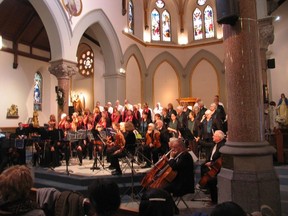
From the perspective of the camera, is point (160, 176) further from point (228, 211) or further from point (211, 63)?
point (211, 63)

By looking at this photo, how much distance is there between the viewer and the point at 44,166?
8336 millimetres

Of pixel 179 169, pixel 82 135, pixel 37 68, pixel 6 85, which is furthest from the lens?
pixel 37 68

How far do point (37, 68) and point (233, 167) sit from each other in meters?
14.4

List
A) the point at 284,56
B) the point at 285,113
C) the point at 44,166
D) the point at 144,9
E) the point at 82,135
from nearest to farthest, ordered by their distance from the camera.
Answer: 1. the point at 82,135
2. the point at 44,166
3. the point at 285,113
4. the point at 284,56
5. the point at 144,9

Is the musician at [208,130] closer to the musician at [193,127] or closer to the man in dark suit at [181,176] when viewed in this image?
the musician at [193,127]

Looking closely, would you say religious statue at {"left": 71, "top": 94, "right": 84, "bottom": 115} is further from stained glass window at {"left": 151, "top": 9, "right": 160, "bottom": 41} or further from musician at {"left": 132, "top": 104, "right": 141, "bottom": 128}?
musician at {"left": 132, "top": 104, "right": 141, "bottom": 128}

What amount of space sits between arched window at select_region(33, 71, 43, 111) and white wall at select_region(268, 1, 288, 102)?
1176cm

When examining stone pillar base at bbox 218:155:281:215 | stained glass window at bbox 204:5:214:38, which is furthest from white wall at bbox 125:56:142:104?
stone pillar base at bbox 218:155:281:215

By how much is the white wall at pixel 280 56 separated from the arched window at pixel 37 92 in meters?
11.8

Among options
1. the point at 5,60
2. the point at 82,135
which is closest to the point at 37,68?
the point at 5,60

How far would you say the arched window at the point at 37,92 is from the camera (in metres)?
15.8

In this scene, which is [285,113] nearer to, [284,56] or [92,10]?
[284,56]

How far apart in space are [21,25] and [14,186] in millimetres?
14288

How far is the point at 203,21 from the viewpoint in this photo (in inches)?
719
